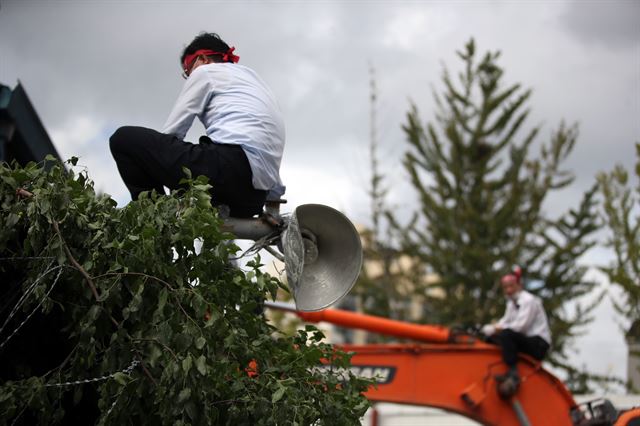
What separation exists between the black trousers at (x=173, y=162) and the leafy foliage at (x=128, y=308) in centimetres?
78

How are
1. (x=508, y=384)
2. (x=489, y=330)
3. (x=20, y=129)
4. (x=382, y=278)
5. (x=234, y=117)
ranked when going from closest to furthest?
(x=234, y=117), (x=20, y=129), (x=508, y=384), (x=489, y=330), (x=382, y=278)

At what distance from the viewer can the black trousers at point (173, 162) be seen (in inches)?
186

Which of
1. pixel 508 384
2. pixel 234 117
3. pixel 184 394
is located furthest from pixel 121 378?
pixel 508 384

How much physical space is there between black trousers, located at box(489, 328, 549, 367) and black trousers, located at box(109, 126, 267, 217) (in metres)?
6.12

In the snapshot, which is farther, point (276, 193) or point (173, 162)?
point (276, 193)

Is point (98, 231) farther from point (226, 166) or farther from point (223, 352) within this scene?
point (226, 166)

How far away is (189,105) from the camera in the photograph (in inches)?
195

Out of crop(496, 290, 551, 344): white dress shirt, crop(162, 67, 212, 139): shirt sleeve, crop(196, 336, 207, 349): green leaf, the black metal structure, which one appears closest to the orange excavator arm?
crop(496, 290, 551, 344): white dress shirt

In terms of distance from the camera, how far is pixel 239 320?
13.1 ft

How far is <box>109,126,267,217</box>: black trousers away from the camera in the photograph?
15.5ft

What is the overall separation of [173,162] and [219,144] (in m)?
0.25

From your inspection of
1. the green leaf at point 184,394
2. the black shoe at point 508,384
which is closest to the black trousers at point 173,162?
the green leaf at point 184,394

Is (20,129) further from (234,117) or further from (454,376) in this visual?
(454,376)

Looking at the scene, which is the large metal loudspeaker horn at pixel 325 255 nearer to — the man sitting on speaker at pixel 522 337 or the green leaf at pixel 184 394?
the green leaf at pixel 184 394
